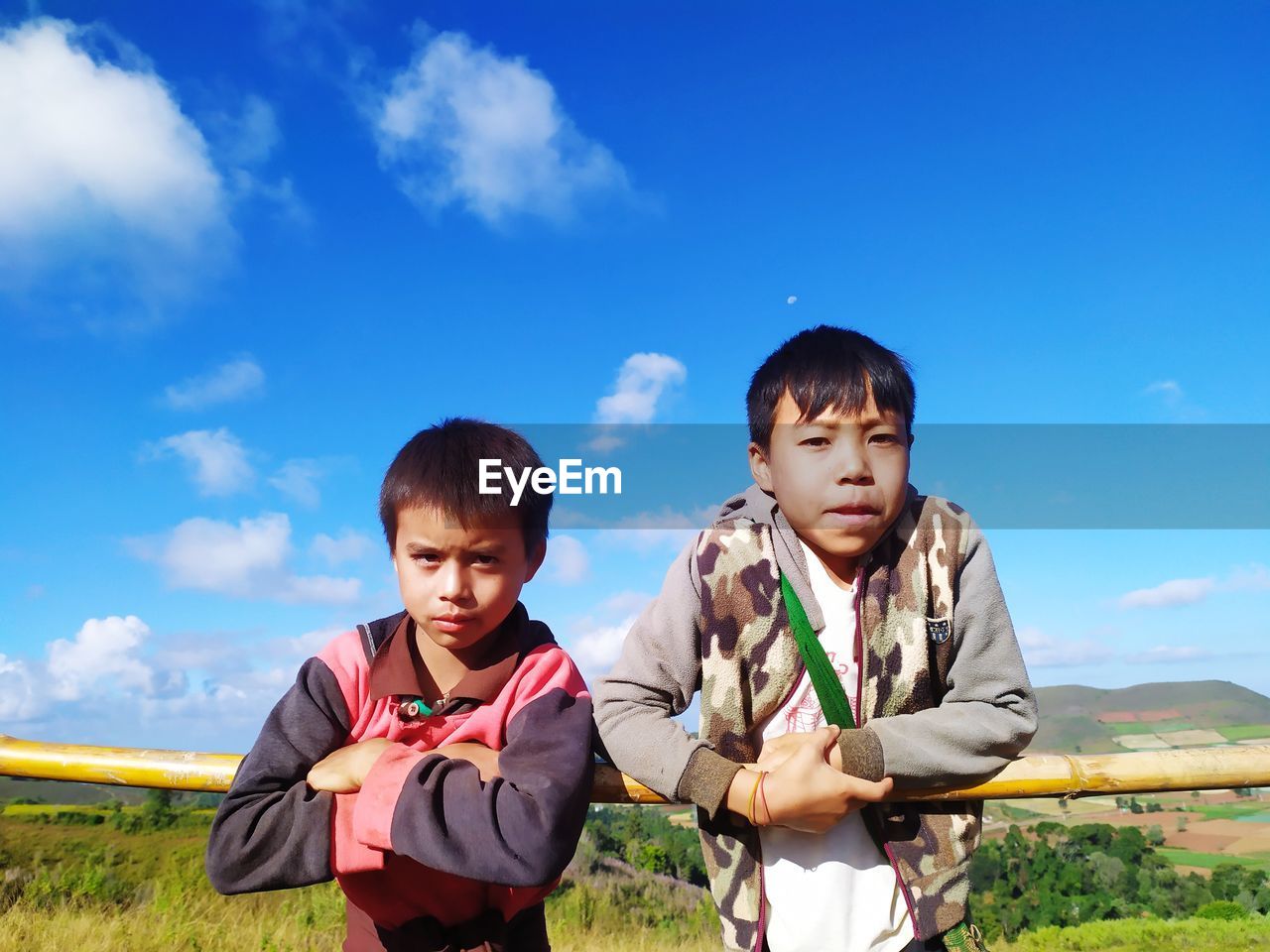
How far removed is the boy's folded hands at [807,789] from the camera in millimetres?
1747

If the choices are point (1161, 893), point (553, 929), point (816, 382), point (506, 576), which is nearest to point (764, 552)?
point (816, 382)

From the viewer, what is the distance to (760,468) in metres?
2.11

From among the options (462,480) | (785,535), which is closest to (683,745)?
(785,535)

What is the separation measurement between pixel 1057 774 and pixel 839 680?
576 mm

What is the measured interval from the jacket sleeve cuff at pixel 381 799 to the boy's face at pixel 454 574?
304 mm

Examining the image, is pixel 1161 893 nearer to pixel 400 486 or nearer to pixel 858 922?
pixel 858 922

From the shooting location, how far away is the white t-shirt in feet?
6.17

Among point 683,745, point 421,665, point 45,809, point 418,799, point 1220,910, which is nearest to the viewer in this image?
point 418,799

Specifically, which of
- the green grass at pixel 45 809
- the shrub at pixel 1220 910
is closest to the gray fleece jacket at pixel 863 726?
the shrub at pixel 1220 910

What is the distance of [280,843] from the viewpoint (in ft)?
6.07

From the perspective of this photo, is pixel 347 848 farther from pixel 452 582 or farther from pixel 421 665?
pixel 452 582

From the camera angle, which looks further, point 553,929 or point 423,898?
point 553,929

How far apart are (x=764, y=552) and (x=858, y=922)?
Answer: 0.84m

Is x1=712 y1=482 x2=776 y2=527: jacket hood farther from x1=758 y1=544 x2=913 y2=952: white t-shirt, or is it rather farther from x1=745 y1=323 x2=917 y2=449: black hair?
x1=758 y1=544 x2=913 y2=952: white t-shirt
